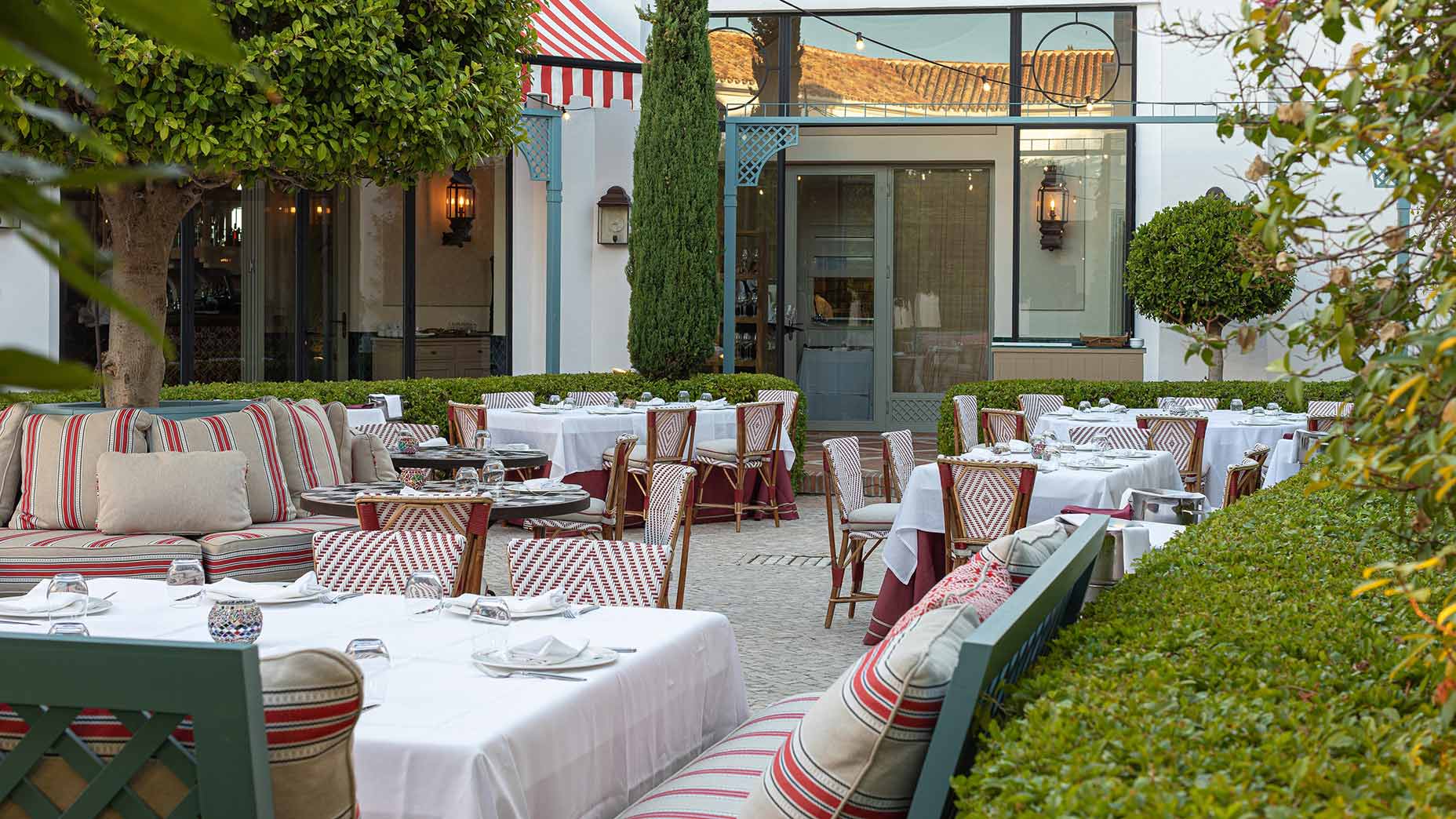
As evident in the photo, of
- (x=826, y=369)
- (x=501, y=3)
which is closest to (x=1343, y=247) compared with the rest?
(x=501, y=3)

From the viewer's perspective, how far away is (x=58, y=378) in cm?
34

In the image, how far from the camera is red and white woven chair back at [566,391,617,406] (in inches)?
415

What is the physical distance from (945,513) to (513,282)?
28.6 feet

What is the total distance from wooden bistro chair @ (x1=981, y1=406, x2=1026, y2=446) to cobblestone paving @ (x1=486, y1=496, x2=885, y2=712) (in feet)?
3.91

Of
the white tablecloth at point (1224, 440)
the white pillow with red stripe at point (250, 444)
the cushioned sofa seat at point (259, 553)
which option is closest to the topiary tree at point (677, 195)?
the white tablecloth at point (1224, 440)

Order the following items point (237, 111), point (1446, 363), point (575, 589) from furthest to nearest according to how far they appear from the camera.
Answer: point (237, 111) → point (575, 589) → point (1446, 363)

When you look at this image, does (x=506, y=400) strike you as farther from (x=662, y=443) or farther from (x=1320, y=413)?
(x=1320, y=413)

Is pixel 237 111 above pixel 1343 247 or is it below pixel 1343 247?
above

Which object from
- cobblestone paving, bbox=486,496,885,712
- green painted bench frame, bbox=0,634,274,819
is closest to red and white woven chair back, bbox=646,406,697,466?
cobblestone paving, bbox=486,496,885,712

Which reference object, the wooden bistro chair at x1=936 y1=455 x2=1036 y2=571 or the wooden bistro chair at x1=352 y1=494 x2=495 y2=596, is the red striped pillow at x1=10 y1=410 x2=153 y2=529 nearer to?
the wooden bistro chair at x1=352 y1=494 x2=495 y2=596

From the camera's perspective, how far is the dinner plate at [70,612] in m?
3.08

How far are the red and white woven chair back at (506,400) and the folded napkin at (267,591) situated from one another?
250 inches

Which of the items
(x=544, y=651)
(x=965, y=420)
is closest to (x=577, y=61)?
(x=965, y=420)

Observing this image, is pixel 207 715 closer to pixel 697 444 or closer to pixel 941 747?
pixel 941 747
